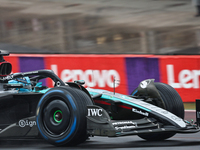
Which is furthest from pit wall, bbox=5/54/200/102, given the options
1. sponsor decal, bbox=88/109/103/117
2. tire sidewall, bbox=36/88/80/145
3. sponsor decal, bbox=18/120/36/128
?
sponsor decal, bbox=88/109/103/117

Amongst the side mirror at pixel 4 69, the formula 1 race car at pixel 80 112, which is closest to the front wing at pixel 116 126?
the formula 1 race car at pixel 80 112

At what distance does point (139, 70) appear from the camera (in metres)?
9.68

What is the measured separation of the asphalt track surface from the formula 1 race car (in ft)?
0.54

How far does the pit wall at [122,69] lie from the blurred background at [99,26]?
298 centimetres

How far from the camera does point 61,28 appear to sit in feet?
45.7

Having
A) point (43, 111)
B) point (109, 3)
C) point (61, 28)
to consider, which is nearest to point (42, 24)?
point (61, 28)

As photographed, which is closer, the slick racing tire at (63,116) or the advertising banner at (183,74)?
the slick racing tire at (63,116)

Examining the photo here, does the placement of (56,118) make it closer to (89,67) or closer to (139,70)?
(89,67)

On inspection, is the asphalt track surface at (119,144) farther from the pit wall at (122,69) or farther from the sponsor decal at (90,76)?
the sponsor decal at (90,76)

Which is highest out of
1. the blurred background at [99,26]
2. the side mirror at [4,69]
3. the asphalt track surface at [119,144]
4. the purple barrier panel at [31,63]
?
the blurred background at [99,26]

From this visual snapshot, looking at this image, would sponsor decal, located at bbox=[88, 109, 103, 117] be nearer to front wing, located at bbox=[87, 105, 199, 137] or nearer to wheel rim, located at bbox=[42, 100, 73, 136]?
front wing, located at bbox=[87, 105, 199, 137]

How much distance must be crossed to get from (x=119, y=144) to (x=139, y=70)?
469 cm

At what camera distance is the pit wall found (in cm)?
947

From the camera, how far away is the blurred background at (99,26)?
13094 millimetres
